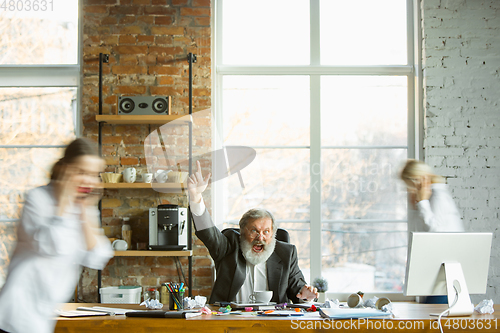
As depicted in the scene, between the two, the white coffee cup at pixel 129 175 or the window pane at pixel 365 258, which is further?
the window pane at pixel 365 258

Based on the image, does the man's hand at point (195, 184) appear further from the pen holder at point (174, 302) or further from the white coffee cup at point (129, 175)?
the white coffee cup at point (129, 175)

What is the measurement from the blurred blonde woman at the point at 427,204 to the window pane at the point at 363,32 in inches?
46.8

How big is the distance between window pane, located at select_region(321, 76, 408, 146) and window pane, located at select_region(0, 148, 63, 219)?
2.23 metres

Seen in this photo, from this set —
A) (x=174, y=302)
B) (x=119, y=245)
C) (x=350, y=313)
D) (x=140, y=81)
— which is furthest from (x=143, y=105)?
(x=350, y=313)

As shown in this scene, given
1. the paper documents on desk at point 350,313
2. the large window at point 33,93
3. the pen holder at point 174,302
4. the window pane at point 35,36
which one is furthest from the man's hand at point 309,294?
the window pane at point 35,36

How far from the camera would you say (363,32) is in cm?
405

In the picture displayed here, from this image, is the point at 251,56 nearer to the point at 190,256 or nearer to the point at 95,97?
the point at 95,97

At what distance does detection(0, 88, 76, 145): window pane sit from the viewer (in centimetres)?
390

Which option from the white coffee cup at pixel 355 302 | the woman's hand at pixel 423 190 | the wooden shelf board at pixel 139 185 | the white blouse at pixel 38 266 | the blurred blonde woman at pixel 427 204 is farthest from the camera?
the wooden shelf board at pixel 139 185

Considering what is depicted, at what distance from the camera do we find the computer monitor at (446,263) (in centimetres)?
199

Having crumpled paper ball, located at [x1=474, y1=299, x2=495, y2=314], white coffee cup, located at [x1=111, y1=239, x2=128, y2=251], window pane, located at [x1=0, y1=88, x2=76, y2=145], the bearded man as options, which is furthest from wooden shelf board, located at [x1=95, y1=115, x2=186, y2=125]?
crumpled paper ball, located at [x1=474, y1=299, x2=495, y2=314]

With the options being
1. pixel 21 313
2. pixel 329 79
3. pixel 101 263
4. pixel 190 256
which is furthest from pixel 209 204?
pixel 21 313

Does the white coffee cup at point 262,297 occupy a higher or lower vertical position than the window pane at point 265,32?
lower

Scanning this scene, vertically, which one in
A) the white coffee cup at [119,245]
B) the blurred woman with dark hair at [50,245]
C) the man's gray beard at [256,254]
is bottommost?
the white coffee cup at [119,245]
